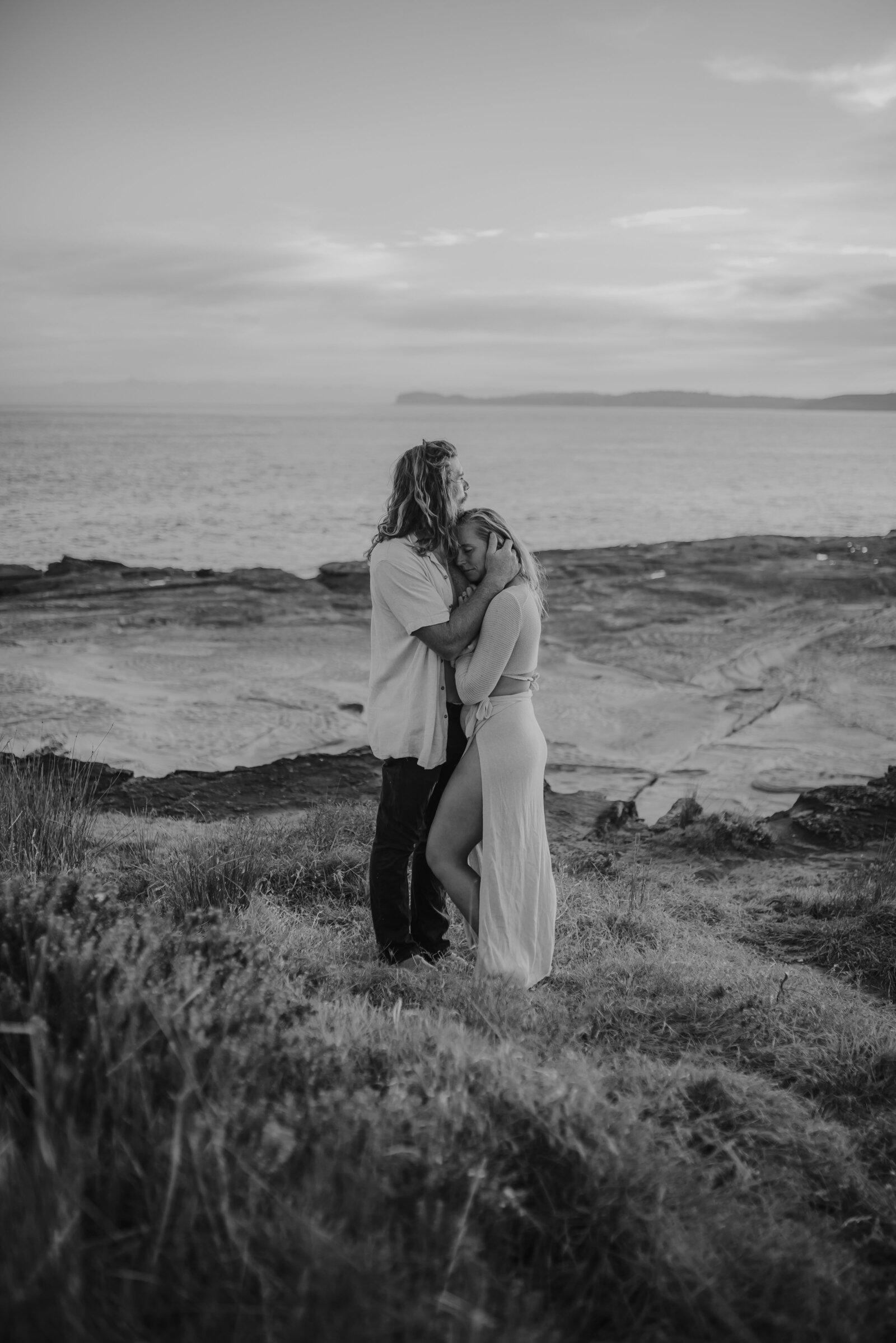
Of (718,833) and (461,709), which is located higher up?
(461,709)

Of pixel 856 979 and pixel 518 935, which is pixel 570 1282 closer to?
pixel 518 935

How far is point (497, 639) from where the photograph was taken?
405 cm

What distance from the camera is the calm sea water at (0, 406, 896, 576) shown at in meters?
29.5

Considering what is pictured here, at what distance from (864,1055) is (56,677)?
9366 millimetres

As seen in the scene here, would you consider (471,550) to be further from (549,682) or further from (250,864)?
(549,682)

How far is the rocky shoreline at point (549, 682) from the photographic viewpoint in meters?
8.42

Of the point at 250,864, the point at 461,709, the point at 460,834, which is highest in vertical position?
the point at 461,709

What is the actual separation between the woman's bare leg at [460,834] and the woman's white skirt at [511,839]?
6 cm

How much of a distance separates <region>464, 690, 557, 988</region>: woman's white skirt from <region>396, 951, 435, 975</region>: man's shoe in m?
0.25

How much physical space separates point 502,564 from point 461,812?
107 cm

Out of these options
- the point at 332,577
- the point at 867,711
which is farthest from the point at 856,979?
the point at 332,577

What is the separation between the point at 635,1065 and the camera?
134 inches

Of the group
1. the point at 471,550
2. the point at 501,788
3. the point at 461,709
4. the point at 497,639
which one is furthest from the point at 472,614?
the point at 501,788

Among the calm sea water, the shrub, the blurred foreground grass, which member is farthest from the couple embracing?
the calm sea water
